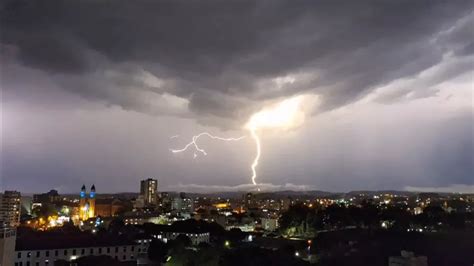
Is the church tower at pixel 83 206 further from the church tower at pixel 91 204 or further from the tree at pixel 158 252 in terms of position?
the tree at pixel 158 252

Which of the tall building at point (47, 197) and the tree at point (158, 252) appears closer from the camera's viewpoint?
the tree at point (158, 252)

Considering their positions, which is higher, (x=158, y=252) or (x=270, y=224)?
(x=158, y=252)

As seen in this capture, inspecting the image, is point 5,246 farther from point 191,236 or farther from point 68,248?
point 191,236

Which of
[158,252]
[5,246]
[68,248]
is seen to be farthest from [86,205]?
[5,246]

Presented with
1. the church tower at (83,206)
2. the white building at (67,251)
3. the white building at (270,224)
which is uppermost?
the church tower at (83,206)

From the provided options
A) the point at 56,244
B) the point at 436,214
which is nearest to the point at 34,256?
the point at 56,244

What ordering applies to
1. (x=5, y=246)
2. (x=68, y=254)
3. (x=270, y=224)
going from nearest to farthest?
1. (x=5, y=246)
2. (x=68, y=254)
3. (x=270, y=224)

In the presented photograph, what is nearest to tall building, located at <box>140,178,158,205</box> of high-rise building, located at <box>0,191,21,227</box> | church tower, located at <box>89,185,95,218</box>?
church tower, located at <box>89,185,95,218</box>

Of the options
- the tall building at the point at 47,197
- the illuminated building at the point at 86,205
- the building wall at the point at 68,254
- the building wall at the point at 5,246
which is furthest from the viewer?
the tall building at the point at 47,197

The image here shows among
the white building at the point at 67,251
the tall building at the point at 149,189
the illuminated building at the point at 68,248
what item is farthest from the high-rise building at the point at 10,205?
the tall building at the point at 149,189
